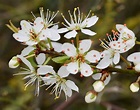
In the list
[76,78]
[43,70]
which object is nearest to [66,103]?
[76,78]

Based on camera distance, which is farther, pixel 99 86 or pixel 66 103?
pixel 66 103

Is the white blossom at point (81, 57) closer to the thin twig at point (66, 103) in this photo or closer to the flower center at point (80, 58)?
the flower center at point (80, 58)

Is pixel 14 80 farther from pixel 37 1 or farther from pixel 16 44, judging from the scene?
pixel 37 1

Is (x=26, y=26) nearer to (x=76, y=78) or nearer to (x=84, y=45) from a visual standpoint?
(x=84, y=45)

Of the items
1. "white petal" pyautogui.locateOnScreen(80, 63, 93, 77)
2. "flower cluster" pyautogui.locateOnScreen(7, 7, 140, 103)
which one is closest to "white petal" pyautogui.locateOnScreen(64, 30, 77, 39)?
"flower cluster" pyautogui.locateOnScreen(7, 7, 140, 103)

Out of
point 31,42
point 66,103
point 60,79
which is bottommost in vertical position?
point 66,103

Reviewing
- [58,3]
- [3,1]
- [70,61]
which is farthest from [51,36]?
[3,1]
